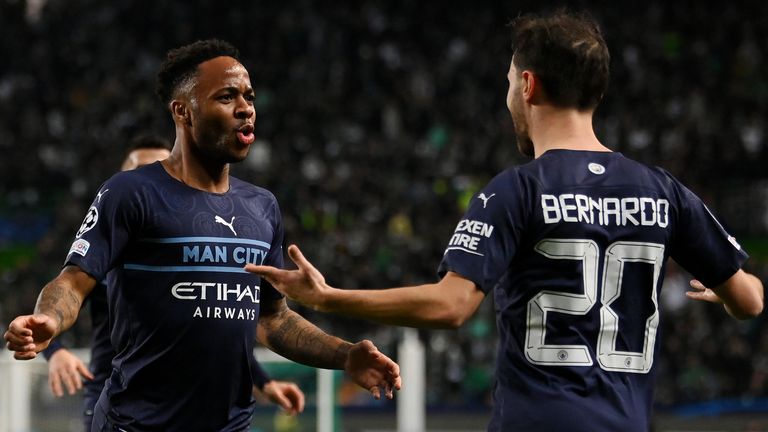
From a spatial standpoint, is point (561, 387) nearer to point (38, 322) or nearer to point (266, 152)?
point (38, 322)

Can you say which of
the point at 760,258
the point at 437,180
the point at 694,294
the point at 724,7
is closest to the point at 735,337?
the point at 760,258

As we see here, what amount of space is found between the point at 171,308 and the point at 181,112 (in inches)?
30.4

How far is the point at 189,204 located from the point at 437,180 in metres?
13.6

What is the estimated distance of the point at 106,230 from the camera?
424 centimetres

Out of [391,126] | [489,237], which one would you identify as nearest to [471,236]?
[489,237]

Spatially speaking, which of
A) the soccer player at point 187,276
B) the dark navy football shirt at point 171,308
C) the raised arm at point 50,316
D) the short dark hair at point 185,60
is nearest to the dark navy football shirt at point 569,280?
the soccer player at point 187,276

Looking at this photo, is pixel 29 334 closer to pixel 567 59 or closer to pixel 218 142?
pixel 218 142

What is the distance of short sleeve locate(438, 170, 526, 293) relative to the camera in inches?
132

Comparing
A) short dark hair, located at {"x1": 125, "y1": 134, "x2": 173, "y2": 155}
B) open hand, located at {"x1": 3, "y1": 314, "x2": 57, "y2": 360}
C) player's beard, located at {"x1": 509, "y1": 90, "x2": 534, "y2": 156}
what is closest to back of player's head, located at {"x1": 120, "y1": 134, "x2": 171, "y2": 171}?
short dark hair, located at {"x1": 125, "y1": 134, "x2": 173, "y2": 155}

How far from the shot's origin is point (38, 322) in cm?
384

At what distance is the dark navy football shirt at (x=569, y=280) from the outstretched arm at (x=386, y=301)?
120mm

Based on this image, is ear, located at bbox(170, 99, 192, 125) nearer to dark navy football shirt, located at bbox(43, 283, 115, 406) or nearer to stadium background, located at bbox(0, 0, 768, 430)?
dark navy football shirt, located at bbox(43, 283, 115, 406)

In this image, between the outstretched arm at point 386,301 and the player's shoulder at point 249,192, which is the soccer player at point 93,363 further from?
the outstretched arm at point 386,301

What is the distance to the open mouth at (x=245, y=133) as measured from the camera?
14.8ft
